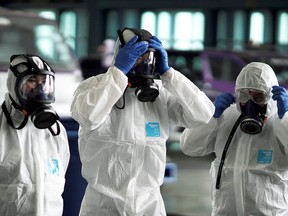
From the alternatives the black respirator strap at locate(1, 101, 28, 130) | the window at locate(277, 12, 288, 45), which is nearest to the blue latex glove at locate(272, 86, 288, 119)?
the black respirator strap at locate(1, 101, 28, 130)

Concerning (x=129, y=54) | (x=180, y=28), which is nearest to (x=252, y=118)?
(x=129, y=54)

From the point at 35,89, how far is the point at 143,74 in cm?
55

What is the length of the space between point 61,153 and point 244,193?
0.99 m

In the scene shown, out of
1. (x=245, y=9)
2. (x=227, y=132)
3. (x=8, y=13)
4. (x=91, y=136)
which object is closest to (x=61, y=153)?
(x=91, y=136)

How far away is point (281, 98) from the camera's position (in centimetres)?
450

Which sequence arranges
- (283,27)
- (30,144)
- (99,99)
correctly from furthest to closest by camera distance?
1. (283,27)
2. (30,144)
3. (99,99)

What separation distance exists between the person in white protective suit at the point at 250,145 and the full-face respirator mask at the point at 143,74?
A: 497mm

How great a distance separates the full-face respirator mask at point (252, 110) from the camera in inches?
178

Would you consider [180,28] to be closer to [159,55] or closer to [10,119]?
[159,55]

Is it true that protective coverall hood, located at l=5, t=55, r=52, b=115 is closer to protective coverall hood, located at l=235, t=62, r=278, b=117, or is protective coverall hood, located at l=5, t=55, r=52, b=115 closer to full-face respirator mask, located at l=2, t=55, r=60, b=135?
full-face respirator mask, located at l=2, t=55, r=60, b=135

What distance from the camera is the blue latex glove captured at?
178 inches

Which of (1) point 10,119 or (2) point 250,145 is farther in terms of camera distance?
(2) point 250,145

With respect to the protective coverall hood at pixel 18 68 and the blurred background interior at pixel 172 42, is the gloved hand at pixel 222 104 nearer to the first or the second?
the protective coverall hood at pixel 18 68

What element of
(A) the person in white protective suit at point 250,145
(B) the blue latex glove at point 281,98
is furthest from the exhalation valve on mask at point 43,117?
(B) the blue latex glove at point 281,98
